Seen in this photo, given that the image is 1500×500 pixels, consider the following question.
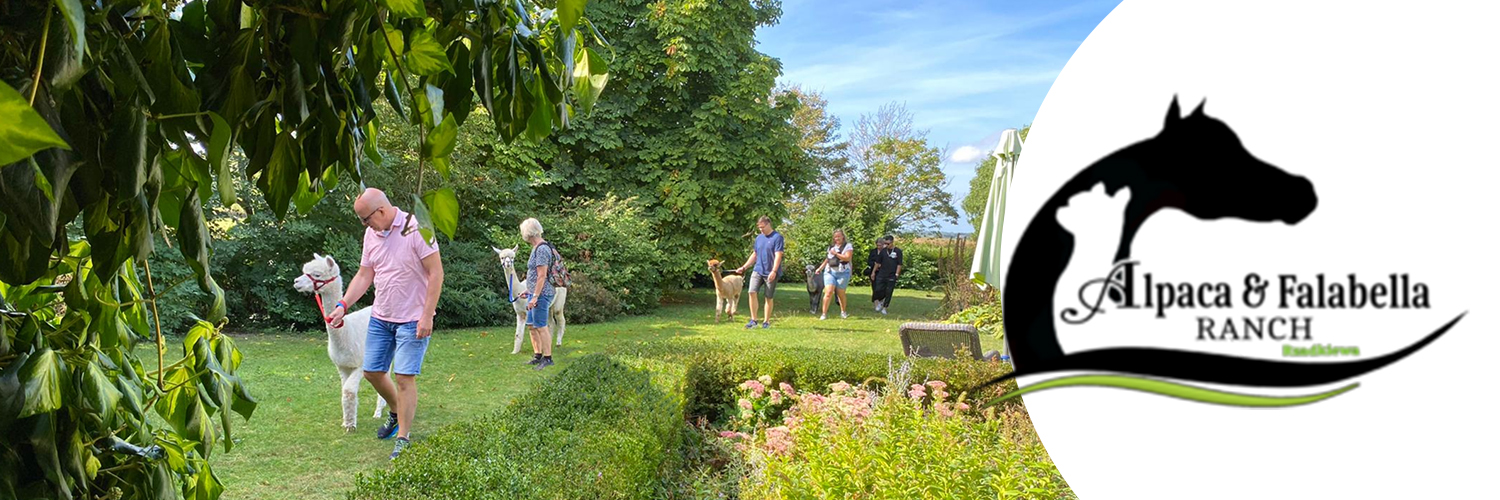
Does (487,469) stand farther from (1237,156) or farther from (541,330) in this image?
(541,330)

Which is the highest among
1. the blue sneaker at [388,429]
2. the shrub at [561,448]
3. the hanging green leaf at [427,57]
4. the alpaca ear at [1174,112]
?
the alpaca ear at [1174,112]

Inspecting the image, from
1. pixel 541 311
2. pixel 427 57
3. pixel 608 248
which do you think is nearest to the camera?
pixel 427 57

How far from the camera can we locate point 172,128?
3.63 ft

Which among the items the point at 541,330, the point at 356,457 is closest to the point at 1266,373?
the point at 356,457

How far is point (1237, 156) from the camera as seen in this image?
322 centimetres

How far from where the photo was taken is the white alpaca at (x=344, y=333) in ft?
20.9

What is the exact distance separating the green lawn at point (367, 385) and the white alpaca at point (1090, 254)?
417 cm

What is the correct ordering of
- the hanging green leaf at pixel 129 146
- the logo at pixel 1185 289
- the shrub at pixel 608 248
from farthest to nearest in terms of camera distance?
1. the shrub at pixel 608 248
2. the logo at pixel 1185 289
3. the hanging green leaf at pixel 129 146

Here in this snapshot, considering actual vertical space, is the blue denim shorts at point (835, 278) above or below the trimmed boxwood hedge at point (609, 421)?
above

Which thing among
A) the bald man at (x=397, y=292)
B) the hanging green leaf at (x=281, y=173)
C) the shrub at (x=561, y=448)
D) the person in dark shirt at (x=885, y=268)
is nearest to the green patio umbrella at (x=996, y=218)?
the shrub at (x=561, y=448)

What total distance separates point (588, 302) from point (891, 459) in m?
12.2

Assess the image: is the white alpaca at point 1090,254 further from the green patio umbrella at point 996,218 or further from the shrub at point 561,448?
the green patio umbrella at point 996,218

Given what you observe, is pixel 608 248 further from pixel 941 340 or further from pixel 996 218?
pixel 996 218

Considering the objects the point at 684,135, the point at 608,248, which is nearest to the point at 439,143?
the point at 608,248
